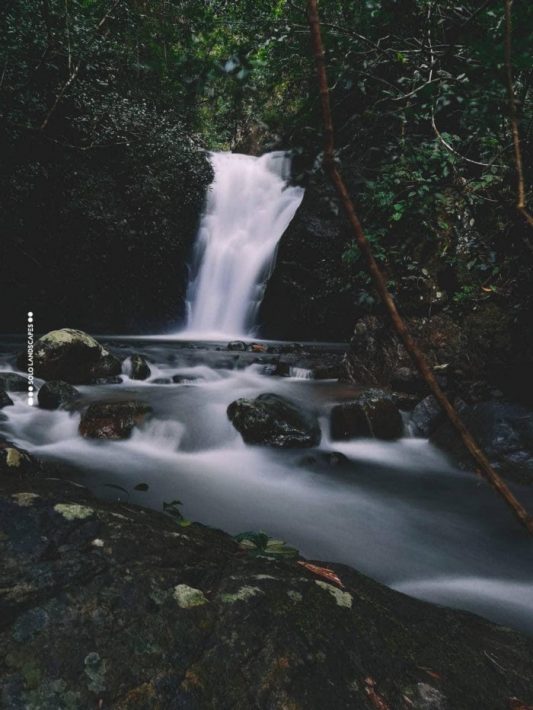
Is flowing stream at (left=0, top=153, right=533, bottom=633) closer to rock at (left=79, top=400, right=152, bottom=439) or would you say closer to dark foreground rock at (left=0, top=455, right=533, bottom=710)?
rock at (left=79, top=400, right=152, bottom=439)

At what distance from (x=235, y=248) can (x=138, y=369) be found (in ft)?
28.6

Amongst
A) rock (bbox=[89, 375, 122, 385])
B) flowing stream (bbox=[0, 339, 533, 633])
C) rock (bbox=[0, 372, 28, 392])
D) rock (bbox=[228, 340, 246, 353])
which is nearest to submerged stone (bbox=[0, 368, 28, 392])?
rock (bbox=[0, 372, 28, 392])

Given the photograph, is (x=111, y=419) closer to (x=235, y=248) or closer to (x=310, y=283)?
(x=310, y=283)

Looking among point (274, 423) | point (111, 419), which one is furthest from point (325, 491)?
point (111, 419)

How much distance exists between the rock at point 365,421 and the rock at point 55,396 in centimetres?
423

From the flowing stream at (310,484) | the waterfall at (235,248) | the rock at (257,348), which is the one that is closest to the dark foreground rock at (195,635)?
the flowing stream at (310,484)

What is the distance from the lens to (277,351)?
12.0 metres

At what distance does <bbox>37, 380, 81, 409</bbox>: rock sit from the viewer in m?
6.89

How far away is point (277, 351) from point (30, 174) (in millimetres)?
8210

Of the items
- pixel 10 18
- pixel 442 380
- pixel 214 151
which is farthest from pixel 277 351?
pixel 214 151

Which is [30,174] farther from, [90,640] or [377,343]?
[90,640]

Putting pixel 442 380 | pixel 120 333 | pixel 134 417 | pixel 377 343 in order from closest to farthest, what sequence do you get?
pixel 134 417
pixel 442 380
pixel 377 343
pixel 120 333

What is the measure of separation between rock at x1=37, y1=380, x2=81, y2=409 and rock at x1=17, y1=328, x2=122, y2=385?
1119 millimetres

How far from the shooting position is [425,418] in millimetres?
6828
